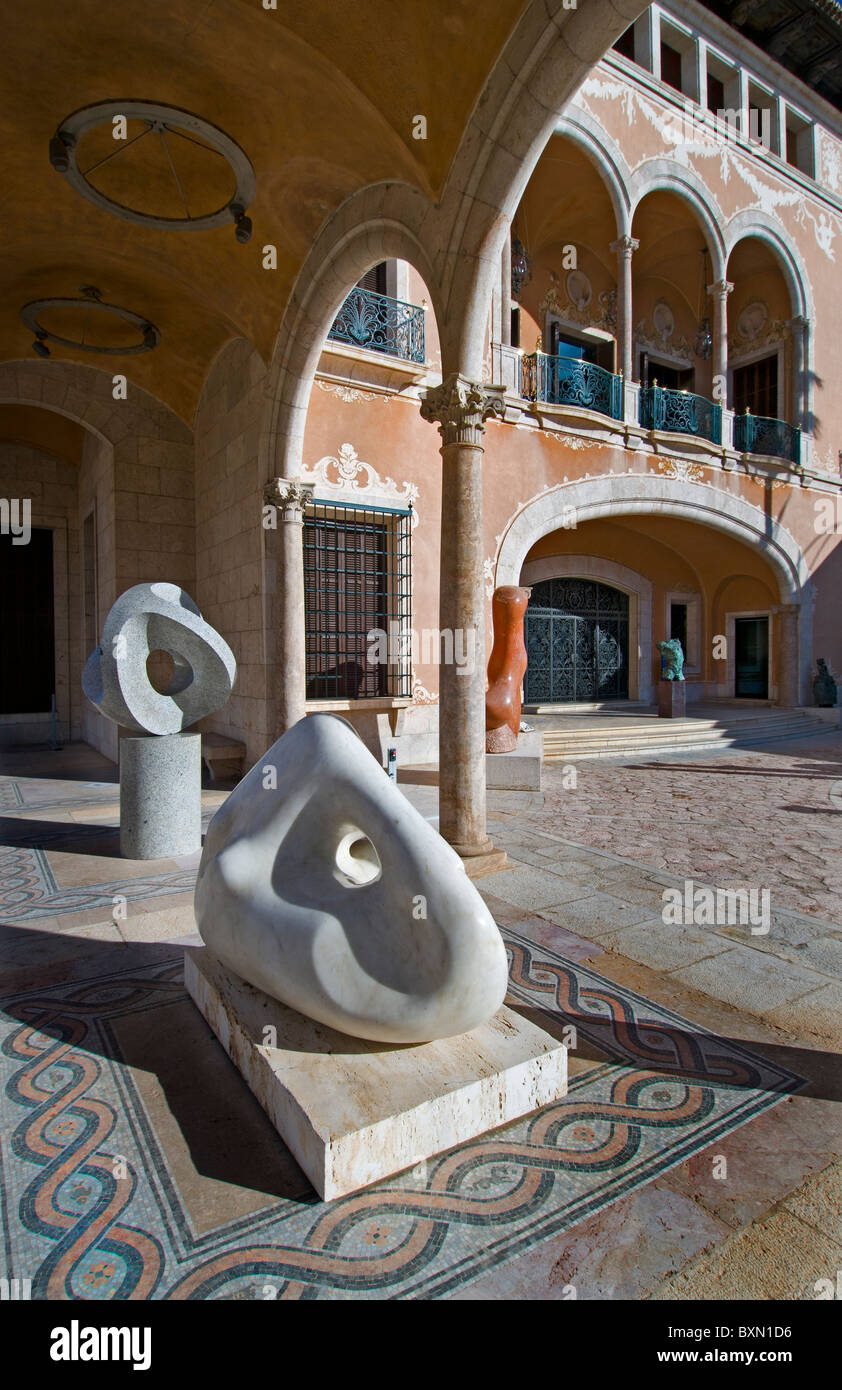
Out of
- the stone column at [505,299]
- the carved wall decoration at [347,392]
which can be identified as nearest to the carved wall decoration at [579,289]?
the stone column at [505,299]

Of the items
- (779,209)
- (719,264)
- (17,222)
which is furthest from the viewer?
(779,209)

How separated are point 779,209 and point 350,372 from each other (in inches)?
426

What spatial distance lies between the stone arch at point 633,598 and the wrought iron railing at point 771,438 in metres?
3.15

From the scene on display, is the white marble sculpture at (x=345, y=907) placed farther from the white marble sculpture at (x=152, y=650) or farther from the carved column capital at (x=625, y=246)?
the carved column capital at (x=625, y=246)

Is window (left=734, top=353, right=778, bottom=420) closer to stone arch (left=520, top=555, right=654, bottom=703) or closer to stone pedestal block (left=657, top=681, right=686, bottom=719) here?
stone arch (left=520, top=555, right=654, bottom=703)

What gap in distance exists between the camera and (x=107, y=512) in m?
9.40

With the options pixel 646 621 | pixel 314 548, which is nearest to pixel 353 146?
pixel 314 548

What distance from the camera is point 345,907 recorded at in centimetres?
223

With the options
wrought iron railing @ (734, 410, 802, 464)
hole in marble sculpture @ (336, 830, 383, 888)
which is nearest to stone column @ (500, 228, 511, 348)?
wrought iron railing @ (734, 410, 802, 464)

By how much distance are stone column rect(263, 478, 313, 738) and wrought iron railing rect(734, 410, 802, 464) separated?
1039cm

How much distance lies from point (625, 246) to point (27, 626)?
11205mm

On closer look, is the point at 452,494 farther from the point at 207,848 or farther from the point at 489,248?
the point at 207,848

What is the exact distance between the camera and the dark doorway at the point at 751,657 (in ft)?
53.0

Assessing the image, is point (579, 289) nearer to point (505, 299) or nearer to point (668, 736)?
point (505, 299)
